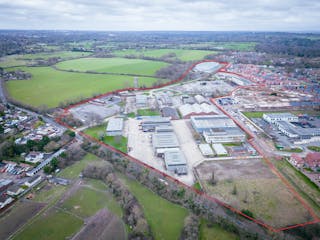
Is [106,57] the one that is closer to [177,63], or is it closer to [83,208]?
[177,63]

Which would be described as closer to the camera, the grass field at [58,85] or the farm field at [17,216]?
the farm field at [17,216]

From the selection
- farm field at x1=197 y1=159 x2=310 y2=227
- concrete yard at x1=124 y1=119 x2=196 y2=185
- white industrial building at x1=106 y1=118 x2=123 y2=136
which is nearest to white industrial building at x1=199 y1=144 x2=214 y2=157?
concrete yard at x1=124 y1=119 x2=196 y2=185

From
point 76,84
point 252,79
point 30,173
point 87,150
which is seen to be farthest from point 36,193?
point 252,79

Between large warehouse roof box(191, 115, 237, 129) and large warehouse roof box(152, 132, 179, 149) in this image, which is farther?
large warehouse roof box(191, 115, 237, 129)

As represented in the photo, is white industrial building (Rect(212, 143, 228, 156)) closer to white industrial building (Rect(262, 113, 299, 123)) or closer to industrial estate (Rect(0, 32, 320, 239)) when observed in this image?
industrial estate (Rect(0, 32, 320, 239))

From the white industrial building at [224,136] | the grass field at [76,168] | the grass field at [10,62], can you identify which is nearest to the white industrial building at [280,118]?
the white industrial building at [224,136]

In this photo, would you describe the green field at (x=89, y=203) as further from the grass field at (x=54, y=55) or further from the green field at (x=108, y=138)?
the grass field at (x=54, y=55)
